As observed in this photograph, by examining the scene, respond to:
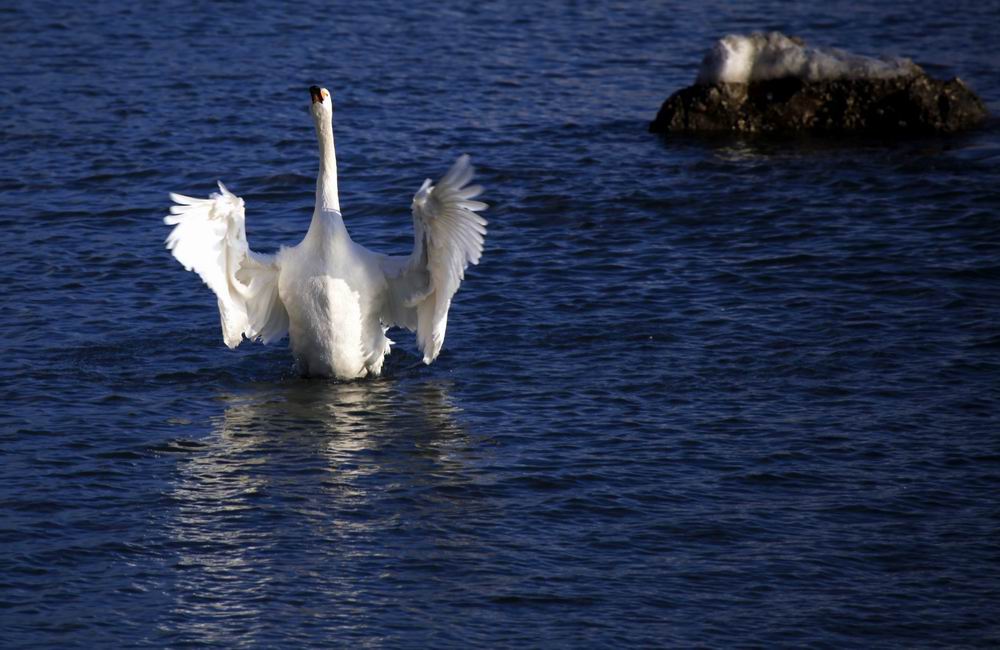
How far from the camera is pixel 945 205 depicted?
14.5m

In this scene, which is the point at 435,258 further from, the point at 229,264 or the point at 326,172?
the point at 229,264

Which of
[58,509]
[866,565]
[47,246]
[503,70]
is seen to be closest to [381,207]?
[47,246]

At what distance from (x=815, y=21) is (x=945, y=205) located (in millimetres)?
7783

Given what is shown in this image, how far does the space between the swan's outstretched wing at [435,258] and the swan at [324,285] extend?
0.03 feet

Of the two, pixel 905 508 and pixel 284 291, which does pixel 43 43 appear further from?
pixel 905 508

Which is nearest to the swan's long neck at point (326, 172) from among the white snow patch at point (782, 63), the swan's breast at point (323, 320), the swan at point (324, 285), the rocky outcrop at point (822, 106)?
the swan at point (324, 285)

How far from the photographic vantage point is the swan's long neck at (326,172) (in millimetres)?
11195

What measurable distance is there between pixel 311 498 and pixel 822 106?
10.0 metres

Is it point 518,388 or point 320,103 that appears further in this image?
point 320,103

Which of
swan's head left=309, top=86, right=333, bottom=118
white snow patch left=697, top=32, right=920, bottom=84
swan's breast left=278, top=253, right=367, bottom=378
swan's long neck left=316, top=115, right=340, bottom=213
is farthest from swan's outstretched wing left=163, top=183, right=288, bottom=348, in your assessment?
white snow patch left=697, top=32, right=920, bottom=84

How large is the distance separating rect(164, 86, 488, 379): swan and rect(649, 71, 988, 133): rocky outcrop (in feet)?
22.4

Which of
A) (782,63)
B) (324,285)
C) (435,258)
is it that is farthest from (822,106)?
(324,285)

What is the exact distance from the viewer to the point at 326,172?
11.3 meters

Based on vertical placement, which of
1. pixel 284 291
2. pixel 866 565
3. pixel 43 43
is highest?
pixel 43 43
